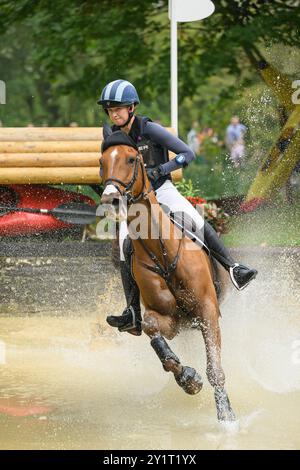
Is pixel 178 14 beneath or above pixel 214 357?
above

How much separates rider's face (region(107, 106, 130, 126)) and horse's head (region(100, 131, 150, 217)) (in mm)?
388

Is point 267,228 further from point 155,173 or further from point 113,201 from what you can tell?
point 113,201

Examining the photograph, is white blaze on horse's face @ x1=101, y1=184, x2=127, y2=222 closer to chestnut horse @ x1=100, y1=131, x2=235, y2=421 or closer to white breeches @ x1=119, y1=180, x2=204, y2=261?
chestnut horse @ x1=100, y1=131, x2=235, y2=421

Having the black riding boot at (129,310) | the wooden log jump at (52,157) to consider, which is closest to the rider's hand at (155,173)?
the black riding boot at (129,310)

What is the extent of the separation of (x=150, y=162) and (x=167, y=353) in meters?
1.46

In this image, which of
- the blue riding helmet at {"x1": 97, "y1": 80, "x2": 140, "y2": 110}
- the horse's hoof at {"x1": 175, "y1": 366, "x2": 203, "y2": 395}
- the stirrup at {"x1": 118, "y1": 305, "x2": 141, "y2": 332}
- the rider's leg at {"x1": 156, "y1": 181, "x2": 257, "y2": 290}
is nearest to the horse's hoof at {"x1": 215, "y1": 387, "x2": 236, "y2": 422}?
the horse's hoof at {"x1": 175, "y1": 366, "x2": 203, "y2": 395}

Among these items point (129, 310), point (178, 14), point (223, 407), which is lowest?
point (223, 407)

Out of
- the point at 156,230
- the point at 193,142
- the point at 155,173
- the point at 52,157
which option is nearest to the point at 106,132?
the point at 155,173

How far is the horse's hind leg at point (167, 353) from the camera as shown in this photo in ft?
25.2

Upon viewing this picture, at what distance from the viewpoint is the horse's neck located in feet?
25.1

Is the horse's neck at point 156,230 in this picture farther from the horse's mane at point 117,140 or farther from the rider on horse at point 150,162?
the horse's mane at point 117,140

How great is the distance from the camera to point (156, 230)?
7.73 meters

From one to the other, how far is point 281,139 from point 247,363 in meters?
5.14

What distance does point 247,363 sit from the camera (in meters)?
9.66
